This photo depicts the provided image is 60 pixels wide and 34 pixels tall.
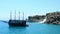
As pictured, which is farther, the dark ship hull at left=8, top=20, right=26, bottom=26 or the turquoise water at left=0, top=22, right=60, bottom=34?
the dark ship hull at left=8, top=20, right=26, bottom=26

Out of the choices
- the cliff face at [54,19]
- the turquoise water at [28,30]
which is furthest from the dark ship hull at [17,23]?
the cliff face at [54,19]

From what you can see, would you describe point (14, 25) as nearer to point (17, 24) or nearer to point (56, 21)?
point (17, 24)

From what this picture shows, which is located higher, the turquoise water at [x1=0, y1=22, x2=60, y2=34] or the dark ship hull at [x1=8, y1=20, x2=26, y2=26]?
the dark ship hull at [x1=8, y1=20, x2=26, y2=26]

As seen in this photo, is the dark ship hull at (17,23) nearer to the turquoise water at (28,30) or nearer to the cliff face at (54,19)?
the turquoise water at (28,30)

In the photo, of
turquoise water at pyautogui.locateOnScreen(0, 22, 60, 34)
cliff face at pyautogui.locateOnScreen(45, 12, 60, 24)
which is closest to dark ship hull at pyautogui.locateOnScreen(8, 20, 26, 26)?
turquoise water at pyautogui.locateOnScreen(0, 22, 60, 34)

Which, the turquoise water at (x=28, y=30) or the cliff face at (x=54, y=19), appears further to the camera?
the cliff face at (x=54, y=19)

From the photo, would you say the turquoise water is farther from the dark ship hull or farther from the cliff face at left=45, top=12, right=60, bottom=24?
the cliff face at left=45, top=12, right=60, bottom=24

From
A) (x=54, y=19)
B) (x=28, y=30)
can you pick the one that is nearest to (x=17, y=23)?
(x=28, y=30)

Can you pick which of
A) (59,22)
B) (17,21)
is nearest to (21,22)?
(17,21)

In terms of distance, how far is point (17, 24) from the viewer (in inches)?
3871

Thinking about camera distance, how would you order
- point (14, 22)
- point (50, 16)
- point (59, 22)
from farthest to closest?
1. point (50, 16)
2. point (59, 22)
3. point (14, 22)

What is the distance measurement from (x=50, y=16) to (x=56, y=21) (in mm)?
11520

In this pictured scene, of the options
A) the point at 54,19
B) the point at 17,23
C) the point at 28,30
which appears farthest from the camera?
the point at 54,19

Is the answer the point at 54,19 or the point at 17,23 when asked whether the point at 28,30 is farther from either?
the point at 54,19
